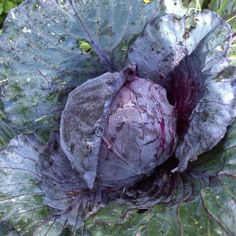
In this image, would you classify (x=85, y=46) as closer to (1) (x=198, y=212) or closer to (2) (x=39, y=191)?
(2) (x=39, y=191)

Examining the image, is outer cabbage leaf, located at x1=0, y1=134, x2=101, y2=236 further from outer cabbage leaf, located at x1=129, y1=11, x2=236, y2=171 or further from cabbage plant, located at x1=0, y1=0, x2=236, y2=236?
outer cabbage leaf, located at x1=129, y1=11, x2=236, y2=171

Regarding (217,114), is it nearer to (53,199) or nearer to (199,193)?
(199,193)

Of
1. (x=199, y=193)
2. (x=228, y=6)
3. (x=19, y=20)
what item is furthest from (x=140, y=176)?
(x=228, y=6)

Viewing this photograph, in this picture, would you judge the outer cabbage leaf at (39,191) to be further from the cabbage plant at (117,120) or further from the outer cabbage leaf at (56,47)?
the outer cabbage leaf at (56,47)

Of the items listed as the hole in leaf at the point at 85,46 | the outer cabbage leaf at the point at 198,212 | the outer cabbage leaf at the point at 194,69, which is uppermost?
the hole in leaf at the point at 85,46

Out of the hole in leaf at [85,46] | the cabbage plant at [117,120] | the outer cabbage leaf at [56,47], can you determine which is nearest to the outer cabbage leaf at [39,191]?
the cabbage plant at [117,120]

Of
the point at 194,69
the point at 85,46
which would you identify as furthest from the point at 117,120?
the point at 85,46

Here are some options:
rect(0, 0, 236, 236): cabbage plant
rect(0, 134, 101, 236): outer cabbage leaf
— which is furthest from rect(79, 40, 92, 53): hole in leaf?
rect(0, 134, 101, 236): outer cabbage leaf
